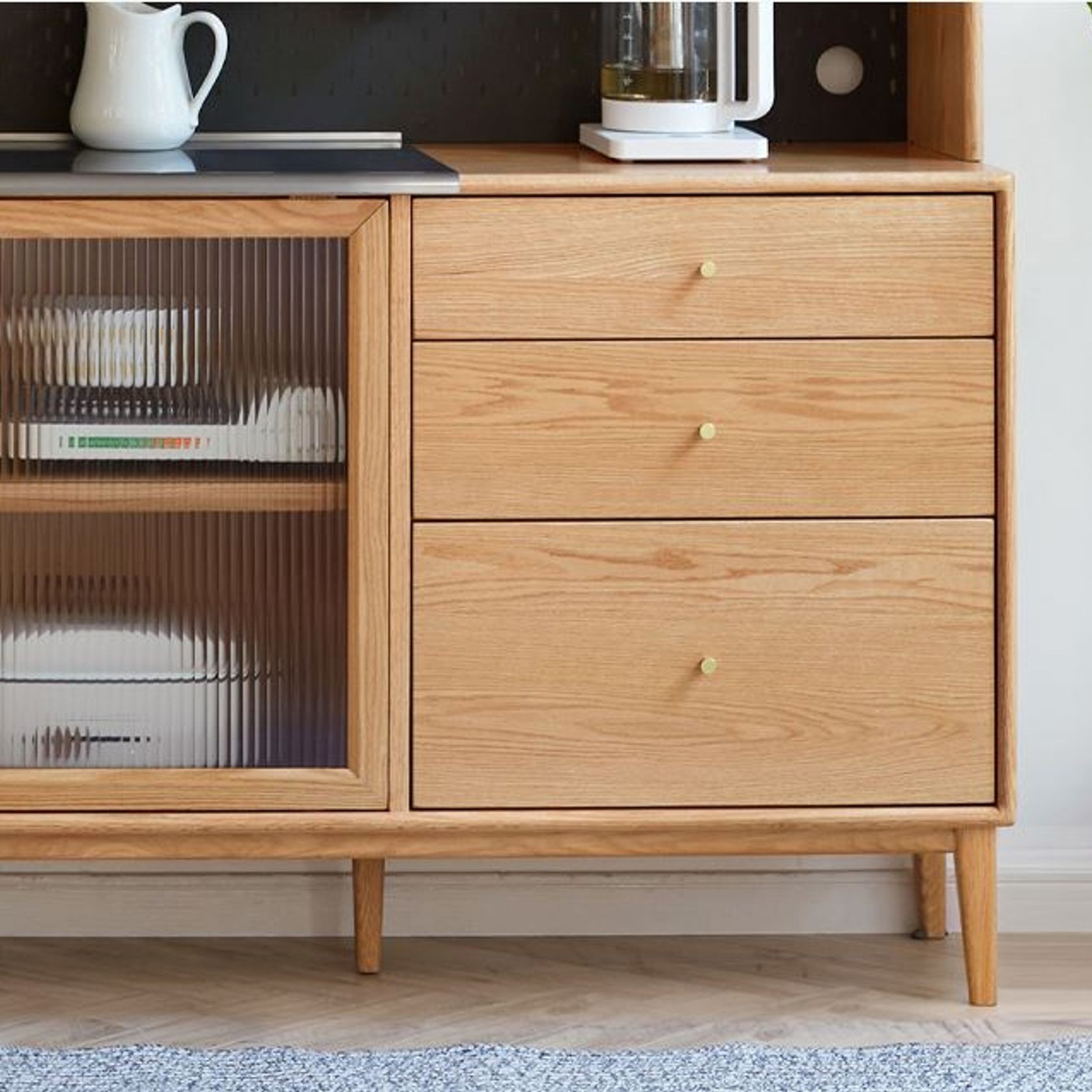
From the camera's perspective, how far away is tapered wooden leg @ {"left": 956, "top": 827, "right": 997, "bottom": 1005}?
1880mm

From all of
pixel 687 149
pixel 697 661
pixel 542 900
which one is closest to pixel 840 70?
pixel 687 149

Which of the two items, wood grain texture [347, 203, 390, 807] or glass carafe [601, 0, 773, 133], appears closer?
wood grain texture [347, 203, 390, 807]

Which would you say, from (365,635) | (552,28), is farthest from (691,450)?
(552,28)

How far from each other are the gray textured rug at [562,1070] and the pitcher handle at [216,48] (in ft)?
3.09

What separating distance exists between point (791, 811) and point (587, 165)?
25.8 inches

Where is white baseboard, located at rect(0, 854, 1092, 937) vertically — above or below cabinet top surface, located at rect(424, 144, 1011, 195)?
Answer: below

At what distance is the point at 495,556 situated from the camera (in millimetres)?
1802

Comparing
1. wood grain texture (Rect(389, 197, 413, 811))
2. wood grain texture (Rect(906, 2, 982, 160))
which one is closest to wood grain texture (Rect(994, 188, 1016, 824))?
wood grain texture (Rect(906, 2, 982, 160))

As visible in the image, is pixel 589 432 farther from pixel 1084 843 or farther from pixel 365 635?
pixel 1084 843

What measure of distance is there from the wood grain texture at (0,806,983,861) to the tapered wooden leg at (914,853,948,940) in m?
0.29

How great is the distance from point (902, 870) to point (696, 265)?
81 cm

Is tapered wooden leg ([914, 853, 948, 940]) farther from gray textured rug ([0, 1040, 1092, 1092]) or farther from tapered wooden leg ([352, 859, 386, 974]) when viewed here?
tapered wooden leg ([352, 859, 386, 974])

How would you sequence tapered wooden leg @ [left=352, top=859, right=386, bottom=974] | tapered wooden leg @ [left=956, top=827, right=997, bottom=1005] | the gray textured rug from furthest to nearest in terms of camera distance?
tapered wooden leg @ [left=352, top=859, right=386, bottom=974], tapered wooden leg @ [left=956, top=827, right=997, bottom=1005], the gray textured rug

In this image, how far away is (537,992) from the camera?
2023 millimetres
